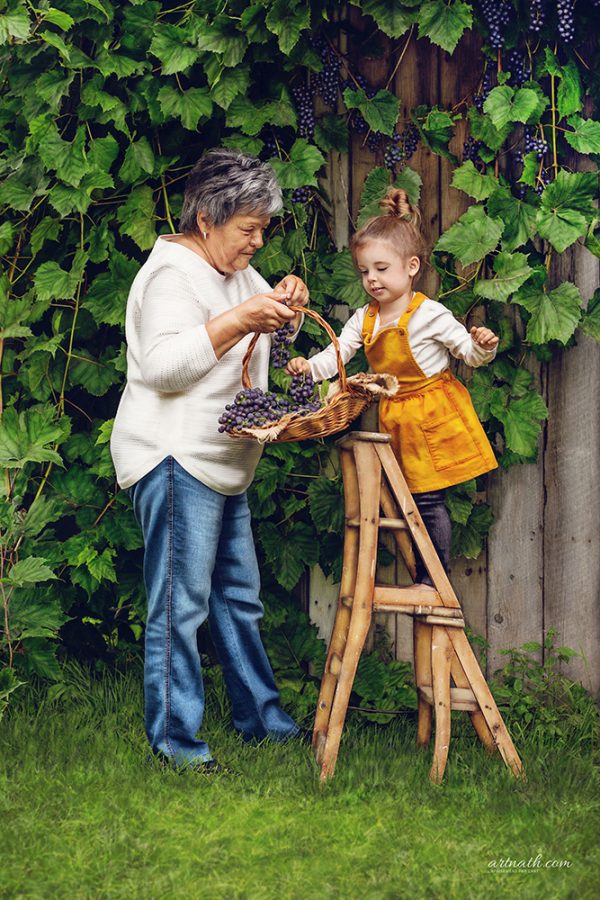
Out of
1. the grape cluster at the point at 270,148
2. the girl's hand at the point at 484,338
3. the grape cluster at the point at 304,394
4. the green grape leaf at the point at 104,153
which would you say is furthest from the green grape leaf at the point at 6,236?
the girl's hand at the point at 484,338

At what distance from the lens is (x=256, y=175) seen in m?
2.96

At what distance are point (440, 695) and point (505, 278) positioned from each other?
124cm

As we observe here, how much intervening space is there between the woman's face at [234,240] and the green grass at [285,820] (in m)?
1.38

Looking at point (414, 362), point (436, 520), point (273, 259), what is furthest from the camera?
point (273, 259)

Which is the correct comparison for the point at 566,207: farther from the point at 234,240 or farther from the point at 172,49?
the point at 172,49

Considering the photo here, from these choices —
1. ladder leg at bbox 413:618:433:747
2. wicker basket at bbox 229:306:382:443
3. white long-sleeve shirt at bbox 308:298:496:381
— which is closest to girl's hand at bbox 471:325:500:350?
white long-sleeve shirt at bbox 308:298:496:381

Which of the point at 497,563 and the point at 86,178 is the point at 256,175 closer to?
the point at 86,178

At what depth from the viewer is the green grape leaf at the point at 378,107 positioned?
3338 millimetres

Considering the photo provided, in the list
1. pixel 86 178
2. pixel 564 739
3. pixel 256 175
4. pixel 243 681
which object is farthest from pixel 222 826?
pixel 86 178

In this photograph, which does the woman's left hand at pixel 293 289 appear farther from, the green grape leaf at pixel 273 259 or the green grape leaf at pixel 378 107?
the green grape leaf at pixel 378 107

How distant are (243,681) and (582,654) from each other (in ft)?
3.62

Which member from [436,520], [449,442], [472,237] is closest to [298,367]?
[449,442]

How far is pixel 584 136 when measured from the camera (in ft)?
10.6

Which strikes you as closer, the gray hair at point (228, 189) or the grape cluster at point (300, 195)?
the gray hair at point (228, 189)
